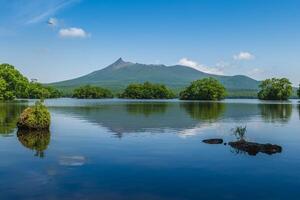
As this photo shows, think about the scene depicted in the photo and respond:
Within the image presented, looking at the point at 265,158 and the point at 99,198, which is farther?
the point at 265,158

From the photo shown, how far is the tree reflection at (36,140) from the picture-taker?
3438 centimetres

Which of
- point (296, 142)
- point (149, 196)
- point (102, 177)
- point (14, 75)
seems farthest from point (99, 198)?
point (14, 75)

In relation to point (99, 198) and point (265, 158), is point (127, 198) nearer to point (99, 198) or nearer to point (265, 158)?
point (99, 198)

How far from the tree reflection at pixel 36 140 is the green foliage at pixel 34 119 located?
111 centimetres

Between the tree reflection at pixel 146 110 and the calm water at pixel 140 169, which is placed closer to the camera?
the calm water at pixel 140 169

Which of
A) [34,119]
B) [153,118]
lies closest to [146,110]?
[153,118]

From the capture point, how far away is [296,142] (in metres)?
40.8

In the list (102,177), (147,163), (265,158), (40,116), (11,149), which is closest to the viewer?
(102,177)

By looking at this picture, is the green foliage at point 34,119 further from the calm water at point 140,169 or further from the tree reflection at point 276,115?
the tree reflection at point 276,115

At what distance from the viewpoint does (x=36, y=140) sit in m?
40.2

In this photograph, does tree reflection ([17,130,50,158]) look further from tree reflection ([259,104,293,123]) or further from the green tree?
the green tree

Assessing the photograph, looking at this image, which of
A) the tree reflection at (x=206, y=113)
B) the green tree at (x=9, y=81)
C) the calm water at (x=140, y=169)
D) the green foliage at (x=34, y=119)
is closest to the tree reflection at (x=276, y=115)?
the tree reflection at (x=206, y=113)

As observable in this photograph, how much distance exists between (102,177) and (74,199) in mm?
4819

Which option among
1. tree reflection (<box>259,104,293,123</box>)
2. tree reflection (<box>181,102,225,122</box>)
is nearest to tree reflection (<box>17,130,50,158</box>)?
tree reflection (<box>181,102,225,122</box>)
